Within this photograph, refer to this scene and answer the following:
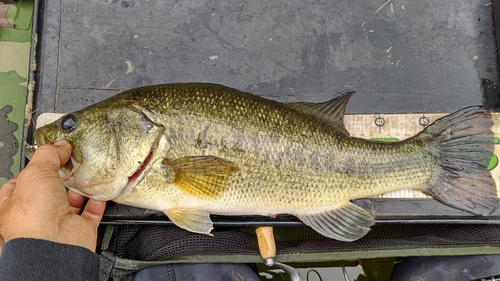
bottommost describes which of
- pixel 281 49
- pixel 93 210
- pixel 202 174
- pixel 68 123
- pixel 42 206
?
pixel 93 210

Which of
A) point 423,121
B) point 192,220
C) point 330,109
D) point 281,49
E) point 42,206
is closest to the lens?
point 42,206

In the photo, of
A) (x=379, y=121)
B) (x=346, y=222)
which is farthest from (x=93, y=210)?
(x=379, y=121)

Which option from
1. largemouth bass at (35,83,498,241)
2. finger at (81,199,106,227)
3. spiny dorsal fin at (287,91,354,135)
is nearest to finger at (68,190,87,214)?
finger at (81,199,106,227)

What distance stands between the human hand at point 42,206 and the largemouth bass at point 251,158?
0.17 m

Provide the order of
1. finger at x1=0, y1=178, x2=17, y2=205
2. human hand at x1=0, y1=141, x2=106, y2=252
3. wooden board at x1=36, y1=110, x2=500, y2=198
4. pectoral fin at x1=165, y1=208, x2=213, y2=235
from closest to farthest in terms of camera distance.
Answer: human hand at x1=0, y1=141, x2=106, y2=252
finger at x1=0, y1=178, x2=17, y2=205
pectoral fin at x1=165, y1=208, x2=213, y2=235
wooden board at x1=36, y1=110, x2=500, y2=198

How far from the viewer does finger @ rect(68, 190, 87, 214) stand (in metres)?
2.57

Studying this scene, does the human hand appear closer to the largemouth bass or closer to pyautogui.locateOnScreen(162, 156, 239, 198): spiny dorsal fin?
the largemouth bass

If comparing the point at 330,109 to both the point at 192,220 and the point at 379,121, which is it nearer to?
the point at 379,121

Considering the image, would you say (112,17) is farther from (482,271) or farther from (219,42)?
(482,271)

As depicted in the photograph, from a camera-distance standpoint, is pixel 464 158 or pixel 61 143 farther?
pixel 464 158

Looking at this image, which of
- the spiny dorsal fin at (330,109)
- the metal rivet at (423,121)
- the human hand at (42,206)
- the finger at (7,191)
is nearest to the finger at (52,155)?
the human hand at (42,206)

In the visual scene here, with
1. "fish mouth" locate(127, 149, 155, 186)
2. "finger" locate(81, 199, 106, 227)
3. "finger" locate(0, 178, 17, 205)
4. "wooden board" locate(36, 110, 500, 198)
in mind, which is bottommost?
"finger" locate(81, 199, 106, 227)

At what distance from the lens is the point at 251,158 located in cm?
234

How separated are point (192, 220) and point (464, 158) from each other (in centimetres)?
173
